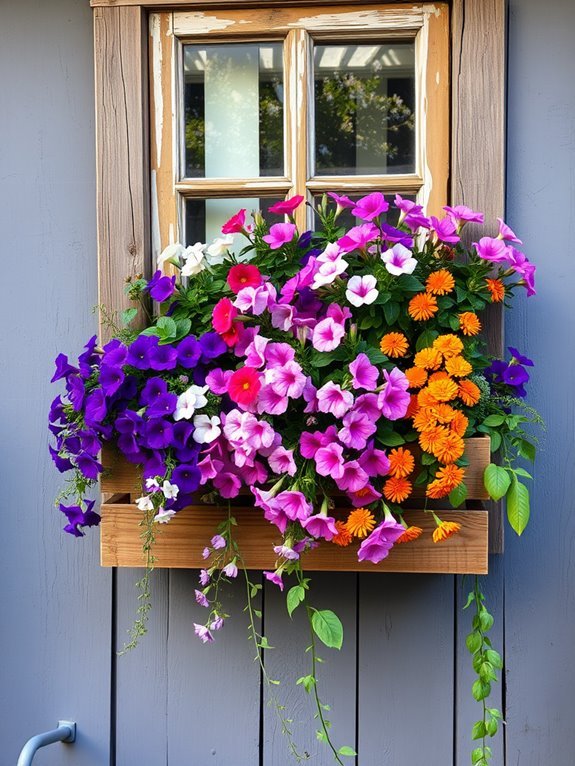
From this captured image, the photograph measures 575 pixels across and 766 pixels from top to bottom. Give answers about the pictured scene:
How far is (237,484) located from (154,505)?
0.47ft

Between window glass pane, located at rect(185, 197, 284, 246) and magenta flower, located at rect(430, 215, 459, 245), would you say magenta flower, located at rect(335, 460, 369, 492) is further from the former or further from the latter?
window glass pane, located at rect(185, 197, 284, 246)

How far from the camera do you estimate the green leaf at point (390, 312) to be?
124cm

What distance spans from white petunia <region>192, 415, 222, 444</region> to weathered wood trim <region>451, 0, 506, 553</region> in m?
0.57

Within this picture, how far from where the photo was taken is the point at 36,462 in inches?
61.2

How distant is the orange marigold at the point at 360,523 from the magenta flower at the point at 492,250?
50cm

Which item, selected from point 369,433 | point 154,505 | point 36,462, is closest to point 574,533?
point 369,433

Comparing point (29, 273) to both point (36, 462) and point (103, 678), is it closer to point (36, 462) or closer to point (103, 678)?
point (36, 462)

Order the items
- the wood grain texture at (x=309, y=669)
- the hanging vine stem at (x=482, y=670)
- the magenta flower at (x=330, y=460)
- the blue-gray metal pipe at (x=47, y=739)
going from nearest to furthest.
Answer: the magenta flower at (x=330, y=460), the hanging vine stem at (x=482, y=670), the blue-gray metal pipe at (x=47, y=739), the wood grain texture at (x=309, y=669)

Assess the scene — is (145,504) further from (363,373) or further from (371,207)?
(371,207)

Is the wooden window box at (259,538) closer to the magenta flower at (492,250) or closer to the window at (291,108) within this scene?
the magenta flower at (492,250)

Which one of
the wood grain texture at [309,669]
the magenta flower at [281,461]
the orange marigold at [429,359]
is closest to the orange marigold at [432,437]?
the orange marigold at [429,359]

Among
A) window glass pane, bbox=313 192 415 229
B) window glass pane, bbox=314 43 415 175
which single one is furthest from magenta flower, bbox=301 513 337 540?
window glass pane, bbox=314 43 415 175

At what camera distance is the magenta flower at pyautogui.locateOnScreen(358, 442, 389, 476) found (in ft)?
3.85

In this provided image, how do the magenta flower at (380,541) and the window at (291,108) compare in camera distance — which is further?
the window at (291,108)
